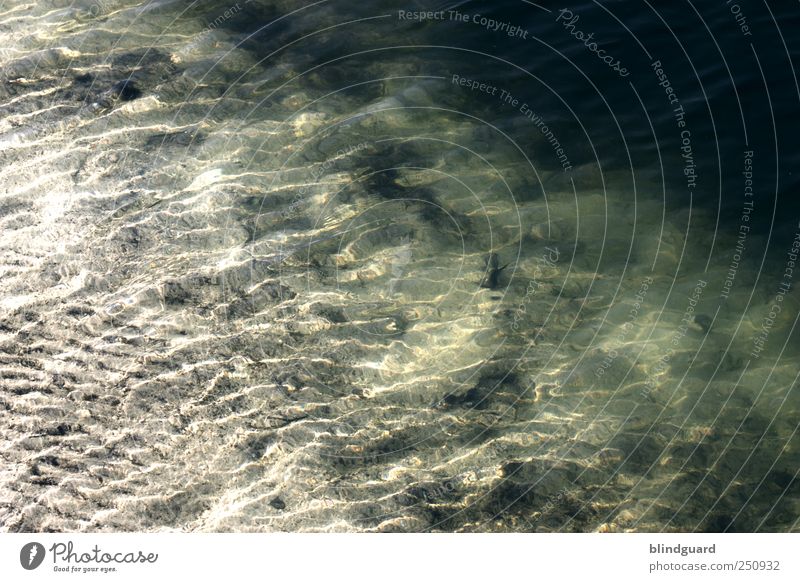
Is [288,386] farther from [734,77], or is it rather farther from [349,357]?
[734,77]

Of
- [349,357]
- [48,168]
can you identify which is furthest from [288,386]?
[48,168]

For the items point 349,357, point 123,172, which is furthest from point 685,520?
point 123,172

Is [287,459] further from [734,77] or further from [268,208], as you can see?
[734,77]

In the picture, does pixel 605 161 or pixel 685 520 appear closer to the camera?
pixel 685 520

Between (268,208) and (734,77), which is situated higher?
(734,77)

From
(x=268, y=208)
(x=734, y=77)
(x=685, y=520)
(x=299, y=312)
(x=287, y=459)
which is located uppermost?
(x=734, y=77)
